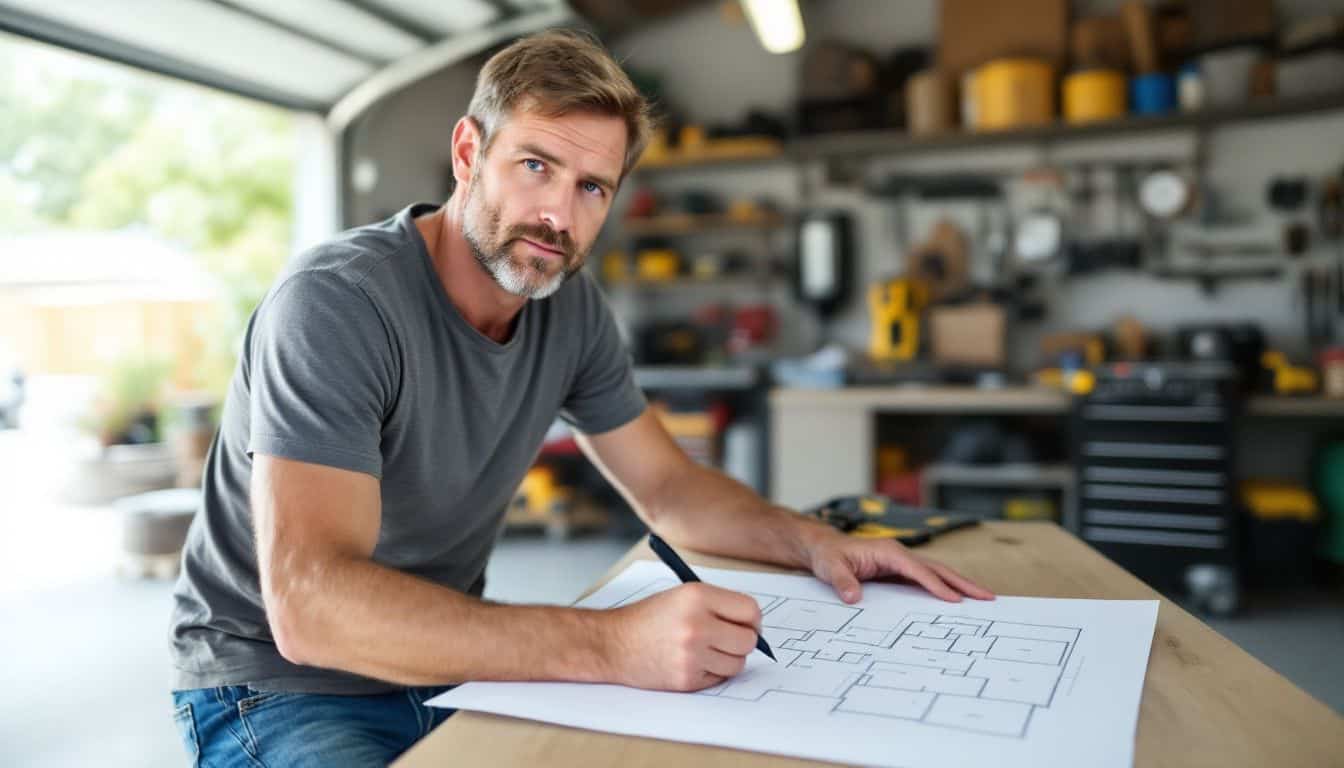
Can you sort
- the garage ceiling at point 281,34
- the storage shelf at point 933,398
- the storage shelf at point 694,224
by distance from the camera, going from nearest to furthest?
the garage ceiling at point 281,34 < the storage shelf at point 933,398 < the storage shelf at point 694,224

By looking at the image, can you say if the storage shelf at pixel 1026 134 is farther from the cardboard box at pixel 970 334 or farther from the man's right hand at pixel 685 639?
the man's right hand at pixel 685 639

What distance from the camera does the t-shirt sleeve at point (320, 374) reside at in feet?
3.16

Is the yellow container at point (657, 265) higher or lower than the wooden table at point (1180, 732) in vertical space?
higher

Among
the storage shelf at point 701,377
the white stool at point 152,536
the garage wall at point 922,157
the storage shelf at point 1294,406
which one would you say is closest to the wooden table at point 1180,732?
the storage shelf at point 1294,406

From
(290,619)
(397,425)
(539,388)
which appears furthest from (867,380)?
(290,619)

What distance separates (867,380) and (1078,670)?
11.5 feet

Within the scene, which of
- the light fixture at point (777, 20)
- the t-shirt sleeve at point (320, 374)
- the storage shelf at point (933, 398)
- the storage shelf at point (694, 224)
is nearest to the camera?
the t-shirt sleeve at point (320, 374)

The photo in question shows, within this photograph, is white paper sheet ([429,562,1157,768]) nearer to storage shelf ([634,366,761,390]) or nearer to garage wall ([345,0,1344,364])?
storage shelf ([634,366,761,390])

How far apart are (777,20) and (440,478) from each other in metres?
2.88

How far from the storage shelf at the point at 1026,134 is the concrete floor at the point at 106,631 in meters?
2.03

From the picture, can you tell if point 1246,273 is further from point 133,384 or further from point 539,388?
point 133,384

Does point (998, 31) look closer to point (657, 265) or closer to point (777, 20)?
point (777, 20)

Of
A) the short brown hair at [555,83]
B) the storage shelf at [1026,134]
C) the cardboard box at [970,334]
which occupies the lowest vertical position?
the cardboard box at [970,334]

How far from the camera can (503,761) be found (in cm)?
67
